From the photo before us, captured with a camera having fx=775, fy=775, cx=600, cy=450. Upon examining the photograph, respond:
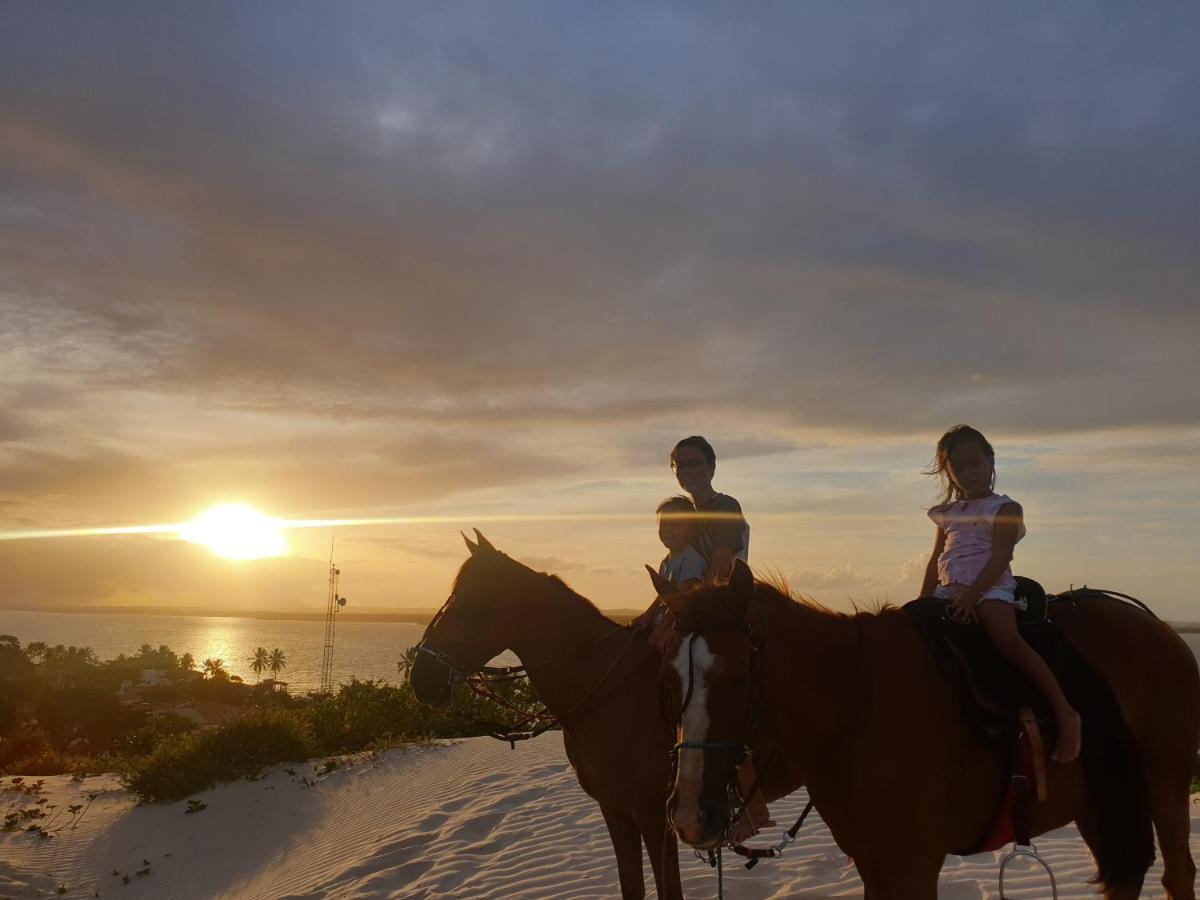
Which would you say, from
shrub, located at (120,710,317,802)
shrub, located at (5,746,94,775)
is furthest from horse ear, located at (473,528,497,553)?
shrub, located at (5,746,94,775)

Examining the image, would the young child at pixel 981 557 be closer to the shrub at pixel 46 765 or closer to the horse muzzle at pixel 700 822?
the horse muzzle at pixel 700 822

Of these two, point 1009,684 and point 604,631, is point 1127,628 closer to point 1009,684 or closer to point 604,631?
point 1009,684

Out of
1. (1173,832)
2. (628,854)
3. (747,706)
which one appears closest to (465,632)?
(628,854)

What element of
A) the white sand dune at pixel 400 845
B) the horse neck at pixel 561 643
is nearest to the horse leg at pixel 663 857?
the horse neck at pixel 561 643

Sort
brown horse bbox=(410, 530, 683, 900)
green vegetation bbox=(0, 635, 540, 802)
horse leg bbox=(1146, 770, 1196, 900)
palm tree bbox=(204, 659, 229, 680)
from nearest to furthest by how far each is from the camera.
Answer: horse leg bbox=(1146, 770, 1196, 900) < brown horse bbox=(410, 530, 683, 900) < green vegetation bbox=(0, 635, 540, 802) < palm tree bbox=(204, 659, 229, 680)

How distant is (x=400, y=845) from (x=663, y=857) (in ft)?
21.4

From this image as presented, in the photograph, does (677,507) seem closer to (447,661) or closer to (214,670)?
(447,661)

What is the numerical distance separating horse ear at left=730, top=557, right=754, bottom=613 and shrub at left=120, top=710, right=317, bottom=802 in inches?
566

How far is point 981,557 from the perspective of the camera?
4.11 metres

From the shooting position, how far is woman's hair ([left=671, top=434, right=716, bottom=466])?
5.87 meters

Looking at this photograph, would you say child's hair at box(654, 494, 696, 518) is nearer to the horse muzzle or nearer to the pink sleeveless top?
the pink sleeveless top

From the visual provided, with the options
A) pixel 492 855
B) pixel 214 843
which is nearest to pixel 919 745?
pixel 492 855

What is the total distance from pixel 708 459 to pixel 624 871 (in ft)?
9.45

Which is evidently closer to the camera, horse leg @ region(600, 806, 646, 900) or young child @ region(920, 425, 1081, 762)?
young child @ region(920, 425, 1081, 762)
